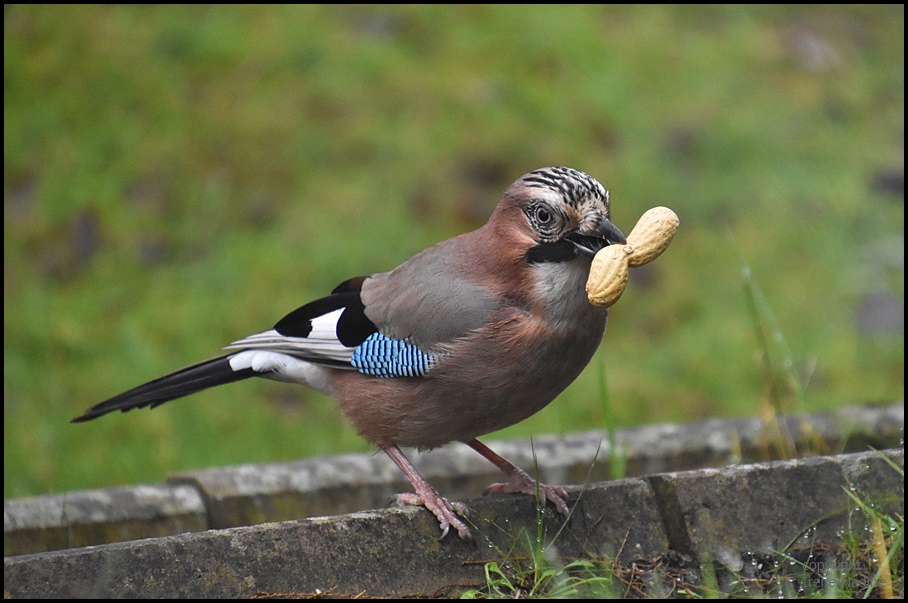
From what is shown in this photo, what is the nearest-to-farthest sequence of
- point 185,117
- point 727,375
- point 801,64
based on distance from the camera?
point 727,375
point 185,117
point 801,64

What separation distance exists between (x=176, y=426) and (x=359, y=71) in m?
2.36

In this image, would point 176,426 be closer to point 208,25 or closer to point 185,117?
point 185,117

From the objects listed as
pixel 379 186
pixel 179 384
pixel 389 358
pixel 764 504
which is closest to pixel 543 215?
pixel 389 358

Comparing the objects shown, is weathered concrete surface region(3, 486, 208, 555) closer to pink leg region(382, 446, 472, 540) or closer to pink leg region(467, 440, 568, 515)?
pink leg region(382, 446, 472, 540)

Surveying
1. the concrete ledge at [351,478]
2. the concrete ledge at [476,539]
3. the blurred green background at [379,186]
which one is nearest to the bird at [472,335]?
the concrete ledge at [476,539]

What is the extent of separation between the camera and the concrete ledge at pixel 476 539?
1.95 metres

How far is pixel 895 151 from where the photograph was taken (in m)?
6.15

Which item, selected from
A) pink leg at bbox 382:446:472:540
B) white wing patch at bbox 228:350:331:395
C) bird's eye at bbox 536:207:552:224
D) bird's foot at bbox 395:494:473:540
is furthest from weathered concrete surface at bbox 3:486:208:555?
bird's eye at bbox 536:207:552:224

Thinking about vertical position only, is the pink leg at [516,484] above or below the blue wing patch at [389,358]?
below

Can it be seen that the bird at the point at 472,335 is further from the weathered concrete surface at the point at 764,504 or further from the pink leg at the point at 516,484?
the weathered concrete surface at the point at 764,504

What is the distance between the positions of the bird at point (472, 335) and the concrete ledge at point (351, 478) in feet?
0.71

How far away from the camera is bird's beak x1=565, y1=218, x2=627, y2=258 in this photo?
2.52 metres

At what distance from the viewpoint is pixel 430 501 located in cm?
245

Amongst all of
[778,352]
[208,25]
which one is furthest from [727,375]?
[208,25]
